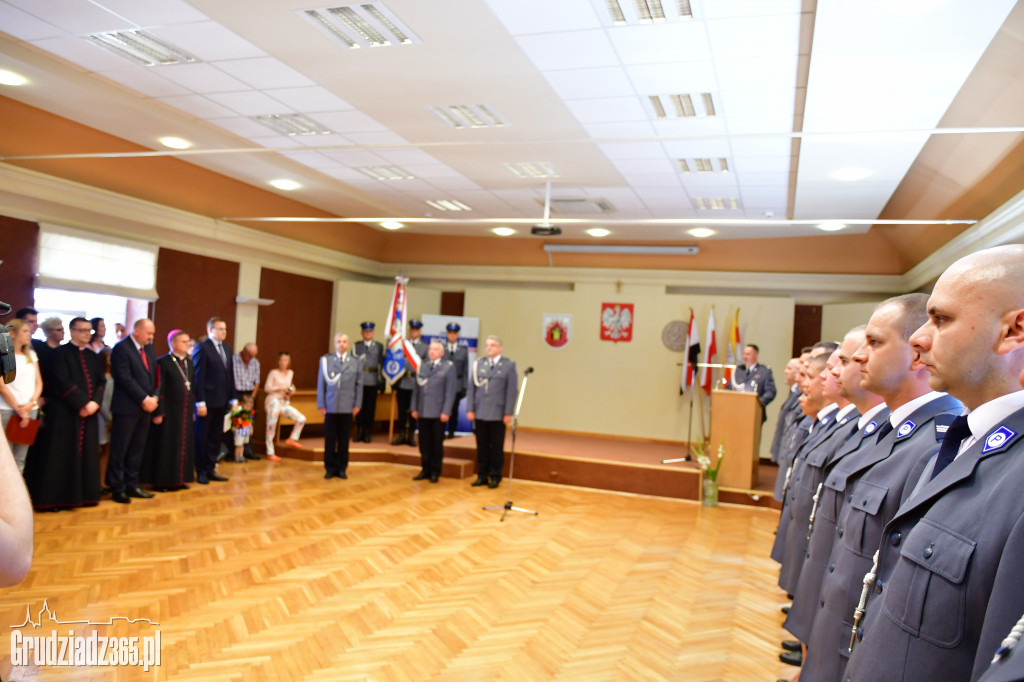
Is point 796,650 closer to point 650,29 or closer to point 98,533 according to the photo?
point 650,29

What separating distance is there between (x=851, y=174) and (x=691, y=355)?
4541mm

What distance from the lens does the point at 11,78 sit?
552 centimetres

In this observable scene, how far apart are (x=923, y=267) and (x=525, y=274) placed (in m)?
5.96

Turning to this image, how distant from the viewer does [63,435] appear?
573 centimetres

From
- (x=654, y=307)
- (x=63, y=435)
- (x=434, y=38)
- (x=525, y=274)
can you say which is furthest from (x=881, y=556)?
(x=525, y=274)

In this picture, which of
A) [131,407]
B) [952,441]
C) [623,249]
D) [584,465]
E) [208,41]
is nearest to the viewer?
[952,441]

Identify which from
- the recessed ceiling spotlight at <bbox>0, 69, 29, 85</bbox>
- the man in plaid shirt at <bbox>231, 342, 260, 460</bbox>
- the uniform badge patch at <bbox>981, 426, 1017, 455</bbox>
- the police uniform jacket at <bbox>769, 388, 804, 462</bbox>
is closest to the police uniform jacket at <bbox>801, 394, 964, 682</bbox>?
the uniform badge patch at <bbox>981, 426, 1017, 455</bbox>

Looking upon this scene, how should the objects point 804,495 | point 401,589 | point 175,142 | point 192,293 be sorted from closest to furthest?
1. point 804,495
2. point 401,589
3. point 175,142
4. point 192,293

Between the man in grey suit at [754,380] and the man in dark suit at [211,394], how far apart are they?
5.88m

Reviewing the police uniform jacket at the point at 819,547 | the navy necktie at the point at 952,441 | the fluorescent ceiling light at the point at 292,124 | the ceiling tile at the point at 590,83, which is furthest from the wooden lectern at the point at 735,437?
the navy necktie at the point at 952,441

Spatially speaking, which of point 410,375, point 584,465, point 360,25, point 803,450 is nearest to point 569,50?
point 360,25

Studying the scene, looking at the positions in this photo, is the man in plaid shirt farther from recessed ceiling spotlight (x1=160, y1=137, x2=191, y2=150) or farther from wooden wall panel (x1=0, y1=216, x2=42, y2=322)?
recessed ceiling spotlight (x1=160, y1=137, x2=191, y2=150)

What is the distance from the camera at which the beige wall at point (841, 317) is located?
1001 cm

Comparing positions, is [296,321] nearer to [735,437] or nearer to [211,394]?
[211,394]
